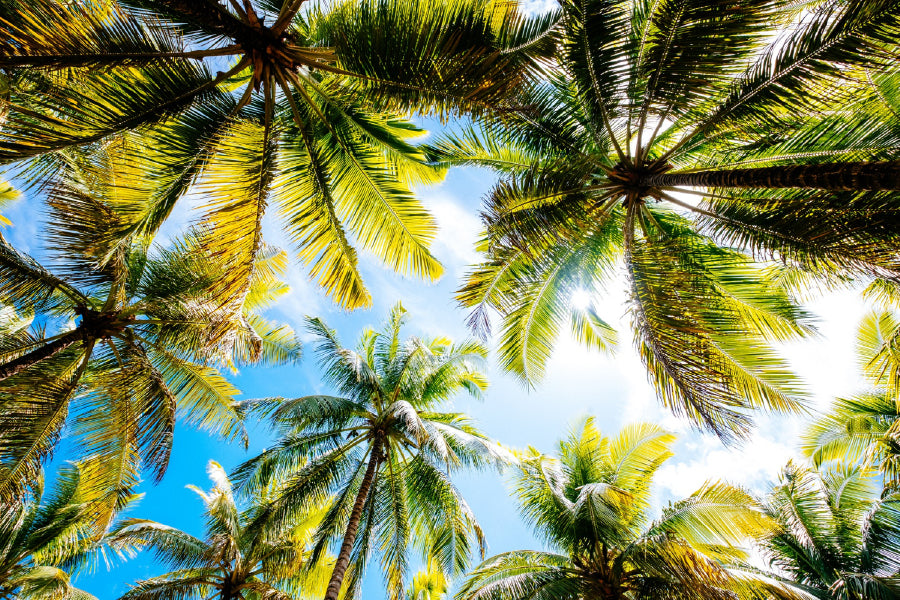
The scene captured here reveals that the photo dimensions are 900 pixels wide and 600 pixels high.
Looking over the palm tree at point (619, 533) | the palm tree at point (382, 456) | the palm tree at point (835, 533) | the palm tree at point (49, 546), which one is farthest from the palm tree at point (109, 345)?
the palm tree at point (835, 533)

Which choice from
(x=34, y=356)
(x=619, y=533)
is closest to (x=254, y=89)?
(x=34, y=356)

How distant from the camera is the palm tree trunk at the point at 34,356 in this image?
542 cm

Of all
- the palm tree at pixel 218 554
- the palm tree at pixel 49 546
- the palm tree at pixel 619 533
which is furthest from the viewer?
the palm tree at pixel 49 546

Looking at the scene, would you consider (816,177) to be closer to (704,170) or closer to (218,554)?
(704,170)

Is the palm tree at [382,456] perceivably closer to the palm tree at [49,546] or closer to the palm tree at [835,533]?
the palm tree at [49,546]

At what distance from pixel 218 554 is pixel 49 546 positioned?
578 cm

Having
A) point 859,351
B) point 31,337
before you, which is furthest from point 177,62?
point 859,351

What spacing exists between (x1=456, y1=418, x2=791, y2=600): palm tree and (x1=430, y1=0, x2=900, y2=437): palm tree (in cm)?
313

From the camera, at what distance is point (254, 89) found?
483 centimetres

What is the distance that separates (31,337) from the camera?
22.9ft

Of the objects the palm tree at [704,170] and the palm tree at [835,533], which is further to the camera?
the palm tree at [835,533]

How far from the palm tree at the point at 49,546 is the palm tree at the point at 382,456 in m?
5.11

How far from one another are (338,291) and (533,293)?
3.06 meters

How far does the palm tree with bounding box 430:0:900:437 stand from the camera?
431cm
